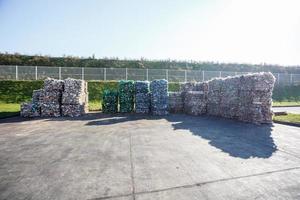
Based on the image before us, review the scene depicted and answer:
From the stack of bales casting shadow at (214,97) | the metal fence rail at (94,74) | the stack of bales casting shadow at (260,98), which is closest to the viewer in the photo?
the stack of bales casting shadow at (260,98)

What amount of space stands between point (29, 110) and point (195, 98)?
12.8 metres

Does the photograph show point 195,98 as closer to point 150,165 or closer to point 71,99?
point 71,99

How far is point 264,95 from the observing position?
49.1 ft

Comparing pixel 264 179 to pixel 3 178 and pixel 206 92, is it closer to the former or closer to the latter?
pixel 3 178

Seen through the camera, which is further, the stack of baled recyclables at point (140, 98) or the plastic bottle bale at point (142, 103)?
the plastic bottle bale at point (142, 103)

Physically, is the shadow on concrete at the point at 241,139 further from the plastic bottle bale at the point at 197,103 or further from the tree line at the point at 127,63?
the tree line at the point at 127,63

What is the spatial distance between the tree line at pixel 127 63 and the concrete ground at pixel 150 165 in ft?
115

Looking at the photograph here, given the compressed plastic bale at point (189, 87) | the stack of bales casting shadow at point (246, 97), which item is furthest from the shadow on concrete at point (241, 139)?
the compressed plastic bale at point (189, 87)

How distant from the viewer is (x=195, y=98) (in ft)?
67.4

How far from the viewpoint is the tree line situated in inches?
1711

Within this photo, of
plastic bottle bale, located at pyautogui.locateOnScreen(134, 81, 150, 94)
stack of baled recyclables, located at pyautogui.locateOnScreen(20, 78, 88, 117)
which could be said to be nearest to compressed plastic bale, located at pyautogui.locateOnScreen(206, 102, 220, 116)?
plastic bottle bale, located at pyautogui.locateOnScreen(134, 81, 150, 94)

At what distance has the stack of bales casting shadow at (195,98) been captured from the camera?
67.1 feet

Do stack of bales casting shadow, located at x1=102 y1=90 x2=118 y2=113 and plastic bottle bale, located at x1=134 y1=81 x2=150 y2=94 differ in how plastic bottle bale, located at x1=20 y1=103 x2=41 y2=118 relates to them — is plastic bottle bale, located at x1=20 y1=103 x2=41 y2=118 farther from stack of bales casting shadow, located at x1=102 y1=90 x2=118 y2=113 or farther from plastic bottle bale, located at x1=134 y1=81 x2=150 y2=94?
plastic bottle bale, located at x1=134 y1=81 x2=150 y2=94

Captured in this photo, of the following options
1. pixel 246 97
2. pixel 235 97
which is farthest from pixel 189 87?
pixel 246 97
